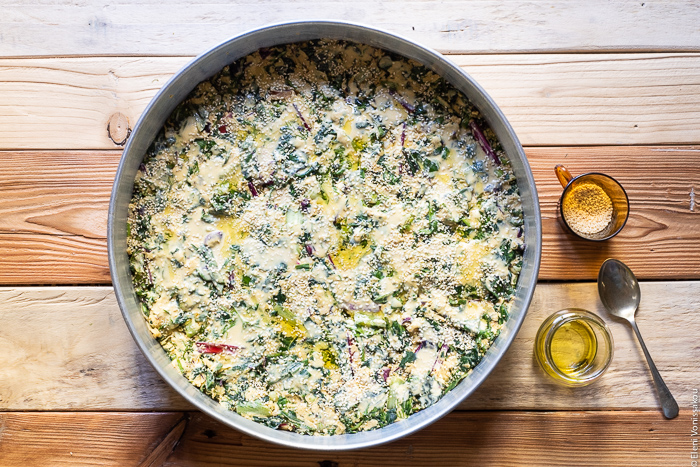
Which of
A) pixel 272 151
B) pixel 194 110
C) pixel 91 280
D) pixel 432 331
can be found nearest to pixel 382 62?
pixel 272 151

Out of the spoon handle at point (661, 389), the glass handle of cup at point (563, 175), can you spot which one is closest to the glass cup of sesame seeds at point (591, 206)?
the glass handle of cup at point (563, 175)

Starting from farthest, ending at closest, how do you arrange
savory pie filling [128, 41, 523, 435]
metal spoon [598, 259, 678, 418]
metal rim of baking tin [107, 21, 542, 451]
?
metal spoon [598, 259, 678, 418] → savory pie filling [128, 41, 523, 435] → metal rim of baking tin [107, 21, 542, 451]

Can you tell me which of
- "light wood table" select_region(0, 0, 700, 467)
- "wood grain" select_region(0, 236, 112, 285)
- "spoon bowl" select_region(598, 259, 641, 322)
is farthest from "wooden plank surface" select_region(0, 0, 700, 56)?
"spoon bowl" select_region(598, 259, 641, 322)

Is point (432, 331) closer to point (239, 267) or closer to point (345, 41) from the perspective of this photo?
point (239, 267)

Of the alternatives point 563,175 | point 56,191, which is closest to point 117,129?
point 56,191

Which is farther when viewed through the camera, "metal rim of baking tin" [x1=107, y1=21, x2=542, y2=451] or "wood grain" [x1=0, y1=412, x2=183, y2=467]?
"wood grain" [x1=0, y1=412, x2=183, y2=467]

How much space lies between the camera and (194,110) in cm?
186

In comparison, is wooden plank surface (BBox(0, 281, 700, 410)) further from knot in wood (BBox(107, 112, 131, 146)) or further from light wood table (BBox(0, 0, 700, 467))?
knot in wood (BBox(107, 112, 131, 146))

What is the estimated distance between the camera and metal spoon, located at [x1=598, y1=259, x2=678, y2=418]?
1941 millimetres

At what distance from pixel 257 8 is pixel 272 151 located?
1.92 ft

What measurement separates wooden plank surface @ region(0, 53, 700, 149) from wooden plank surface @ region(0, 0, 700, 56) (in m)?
0.05

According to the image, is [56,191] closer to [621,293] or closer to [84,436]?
[84,436]

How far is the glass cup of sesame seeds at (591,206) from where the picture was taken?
1.92 metres

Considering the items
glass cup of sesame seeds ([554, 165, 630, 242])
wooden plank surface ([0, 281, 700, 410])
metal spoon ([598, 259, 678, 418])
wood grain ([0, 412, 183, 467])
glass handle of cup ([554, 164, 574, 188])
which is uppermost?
glass handle of cup ([554, 164, 574, 188])
